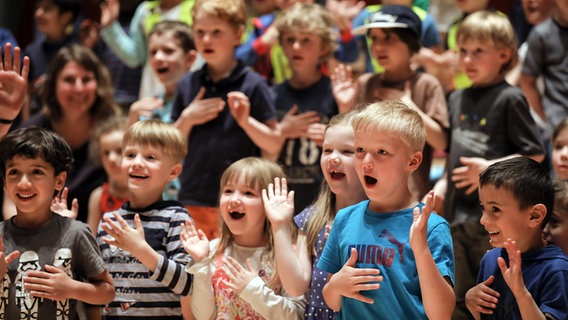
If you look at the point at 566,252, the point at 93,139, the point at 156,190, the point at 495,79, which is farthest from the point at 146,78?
the point at 566,252

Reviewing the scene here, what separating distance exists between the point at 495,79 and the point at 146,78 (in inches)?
98.0

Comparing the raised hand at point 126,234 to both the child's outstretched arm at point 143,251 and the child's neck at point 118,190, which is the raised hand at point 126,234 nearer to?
the child's outstretched arm at point 143,251

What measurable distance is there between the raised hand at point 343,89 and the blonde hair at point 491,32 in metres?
0.60

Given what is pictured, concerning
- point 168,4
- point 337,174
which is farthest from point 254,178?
point 168,4

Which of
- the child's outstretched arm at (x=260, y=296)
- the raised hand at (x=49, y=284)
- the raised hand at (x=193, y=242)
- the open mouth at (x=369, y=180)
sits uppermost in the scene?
the open mouth at (x=369, y=180)

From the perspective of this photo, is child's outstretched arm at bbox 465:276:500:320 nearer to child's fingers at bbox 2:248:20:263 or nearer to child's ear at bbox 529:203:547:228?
child's ear at bbox 529:203:547:228

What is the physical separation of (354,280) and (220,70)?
82.4 inches

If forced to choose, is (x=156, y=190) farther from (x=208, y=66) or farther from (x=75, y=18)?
(x=75, y=18)

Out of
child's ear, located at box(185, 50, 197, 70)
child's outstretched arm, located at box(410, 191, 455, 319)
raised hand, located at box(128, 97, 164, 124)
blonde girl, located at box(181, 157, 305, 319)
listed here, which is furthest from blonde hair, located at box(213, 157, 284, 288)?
child's ear, located at box(185, 50, 197, 70)

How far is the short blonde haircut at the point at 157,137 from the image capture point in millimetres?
3623

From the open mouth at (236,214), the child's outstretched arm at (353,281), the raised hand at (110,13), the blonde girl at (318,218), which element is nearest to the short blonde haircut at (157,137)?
the open mouth at (236,214)

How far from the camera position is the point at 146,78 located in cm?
558

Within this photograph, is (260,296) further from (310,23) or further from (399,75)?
(310,23)

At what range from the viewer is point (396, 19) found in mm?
4262
